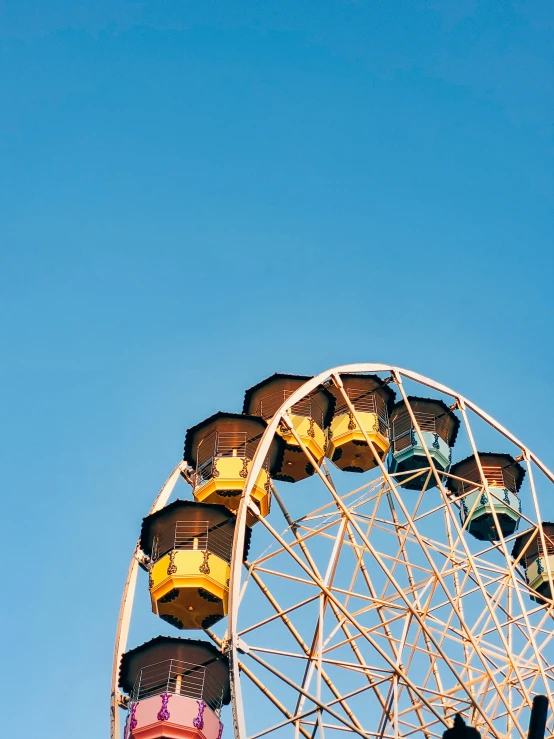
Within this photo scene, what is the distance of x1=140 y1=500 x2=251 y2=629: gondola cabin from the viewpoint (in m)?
21.4

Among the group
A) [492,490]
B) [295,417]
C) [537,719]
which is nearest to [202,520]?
[295,417]

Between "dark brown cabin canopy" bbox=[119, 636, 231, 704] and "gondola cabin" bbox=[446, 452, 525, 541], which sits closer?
"dark brown cabin canopy" bbox=[119, 636, 231, 704]

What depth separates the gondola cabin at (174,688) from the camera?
19.6 meters

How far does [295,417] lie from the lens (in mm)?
25484

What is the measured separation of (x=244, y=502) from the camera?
67.9ft

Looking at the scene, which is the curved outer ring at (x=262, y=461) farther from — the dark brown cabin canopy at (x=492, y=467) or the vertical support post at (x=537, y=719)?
the vertical support post at (x=537, y=719)

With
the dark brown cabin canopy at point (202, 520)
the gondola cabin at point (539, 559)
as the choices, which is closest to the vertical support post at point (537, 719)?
the dark brown cabin canopy at point (202, 520)

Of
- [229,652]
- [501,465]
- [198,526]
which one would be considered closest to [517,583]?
[501,465]

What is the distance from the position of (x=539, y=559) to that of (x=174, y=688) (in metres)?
12.7

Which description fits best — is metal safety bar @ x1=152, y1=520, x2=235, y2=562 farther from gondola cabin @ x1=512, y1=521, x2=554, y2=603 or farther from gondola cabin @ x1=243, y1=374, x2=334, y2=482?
gondola cabin @ x1=512, y1=521, x2=554, y2=603

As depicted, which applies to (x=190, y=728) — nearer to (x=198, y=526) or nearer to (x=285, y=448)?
(x=198, y=526)

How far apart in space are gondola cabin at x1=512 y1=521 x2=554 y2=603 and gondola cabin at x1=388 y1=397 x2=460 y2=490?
314cm

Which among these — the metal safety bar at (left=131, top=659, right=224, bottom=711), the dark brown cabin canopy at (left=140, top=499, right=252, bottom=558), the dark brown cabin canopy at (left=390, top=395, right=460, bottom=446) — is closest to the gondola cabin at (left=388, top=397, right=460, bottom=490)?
the dark brown cabin canopy at (left=390, top=395, right=460, bottom=446)

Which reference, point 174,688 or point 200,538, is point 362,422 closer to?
point 200,538
